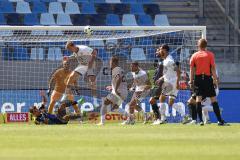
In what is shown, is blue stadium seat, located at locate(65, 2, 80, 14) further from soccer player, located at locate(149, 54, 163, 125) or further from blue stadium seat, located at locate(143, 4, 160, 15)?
soccer player, located at locate(149, 54, 163, 125)

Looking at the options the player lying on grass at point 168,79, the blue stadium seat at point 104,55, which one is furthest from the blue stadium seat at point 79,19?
the player lying on grass at point 168,79

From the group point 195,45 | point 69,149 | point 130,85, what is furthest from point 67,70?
point 69,149

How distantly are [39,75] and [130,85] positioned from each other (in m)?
3.25

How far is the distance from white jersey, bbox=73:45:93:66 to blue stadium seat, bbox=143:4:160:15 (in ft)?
45.1

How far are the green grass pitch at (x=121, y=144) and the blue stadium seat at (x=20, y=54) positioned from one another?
9.62m

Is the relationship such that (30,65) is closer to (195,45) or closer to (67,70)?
(67,70)

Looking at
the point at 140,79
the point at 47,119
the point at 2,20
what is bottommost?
the point at 47,119

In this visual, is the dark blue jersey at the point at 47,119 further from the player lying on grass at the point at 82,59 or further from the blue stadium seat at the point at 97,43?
the blue stadium seat at the point at 97,43

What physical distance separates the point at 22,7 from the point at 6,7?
587 mm

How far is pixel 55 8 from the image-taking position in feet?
108

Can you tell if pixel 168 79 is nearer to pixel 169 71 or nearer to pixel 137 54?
pixel 169 71

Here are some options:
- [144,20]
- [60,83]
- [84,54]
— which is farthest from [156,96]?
[144,20]

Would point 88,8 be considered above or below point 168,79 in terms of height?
above

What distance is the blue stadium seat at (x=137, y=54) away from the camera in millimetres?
24100
